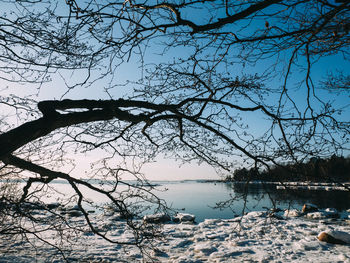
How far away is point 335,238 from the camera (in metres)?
9.95

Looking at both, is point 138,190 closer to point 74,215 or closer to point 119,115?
point 119,115

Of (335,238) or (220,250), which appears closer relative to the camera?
(220,250)

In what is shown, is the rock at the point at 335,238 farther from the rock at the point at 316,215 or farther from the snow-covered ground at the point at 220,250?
the rock at the point at 316,215

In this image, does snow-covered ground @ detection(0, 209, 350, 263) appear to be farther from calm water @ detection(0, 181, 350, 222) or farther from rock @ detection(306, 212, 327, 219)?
rock @ detection(306, 212, 327, 219)

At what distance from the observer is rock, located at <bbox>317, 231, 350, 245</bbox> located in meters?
9.82

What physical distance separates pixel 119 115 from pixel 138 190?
1.68 m

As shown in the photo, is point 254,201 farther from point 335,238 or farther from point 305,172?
point 305,172

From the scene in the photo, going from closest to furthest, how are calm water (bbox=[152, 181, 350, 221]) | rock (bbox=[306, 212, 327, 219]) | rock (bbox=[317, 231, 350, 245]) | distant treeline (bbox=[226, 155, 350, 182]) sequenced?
distant treeline (bbox=[226, 155, 350, 182]), calm water (bbox=[152, 181, 350, 221]), rock (bbox=[317, 231, 350, 245]), rock (bbox=[306, 212, 327, 219])

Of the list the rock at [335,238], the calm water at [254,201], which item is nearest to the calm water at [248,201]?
the calm water at [254,201]

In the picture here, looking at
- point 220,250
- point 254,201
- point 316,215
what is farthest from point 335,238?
point 254,201

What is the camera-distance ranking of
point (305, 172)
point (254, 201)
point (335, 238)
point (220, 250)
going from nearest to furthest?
point (305, 172) → point (220, 250) → point (335, 238) → point (254, 201)

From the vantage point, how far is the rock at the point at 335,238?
9822mm

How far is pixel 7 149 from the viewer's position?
2.57 metres

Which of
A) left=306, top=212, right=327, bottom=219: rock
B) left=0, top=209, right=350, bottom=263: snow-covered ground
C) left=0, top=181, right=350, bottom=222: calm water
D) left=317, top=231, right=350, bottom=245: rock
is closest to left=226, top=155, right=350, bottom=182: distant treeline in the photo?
left=0, top=181, right=350, bottom=222: calm water
